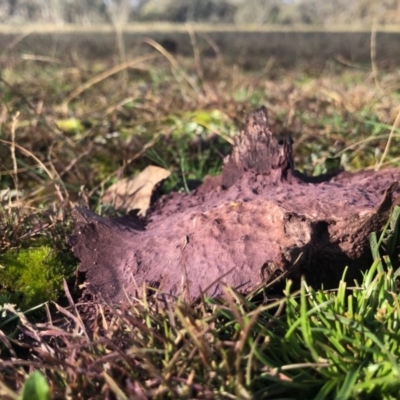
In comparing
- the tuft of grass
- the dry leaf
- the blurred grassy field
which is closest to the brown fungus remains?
the tuft of grass

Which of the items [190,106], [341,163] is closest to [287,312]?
[341,163]

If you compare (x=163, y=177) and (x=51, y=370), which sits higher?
(x=163, y=177)

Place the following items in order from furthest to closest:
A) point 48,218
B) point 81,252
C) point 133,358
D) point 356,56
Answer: point 356,56 < point 48,218 < point 81,252 < point 133,358

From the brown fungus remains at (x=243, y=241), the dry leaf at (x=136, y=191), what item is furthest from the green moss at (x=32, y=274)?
the dry leaf at (x=136, y=191)

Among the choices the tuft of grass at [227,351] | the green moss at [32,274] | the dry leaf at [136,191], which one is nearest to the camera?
the tuft of grass at [227,351]

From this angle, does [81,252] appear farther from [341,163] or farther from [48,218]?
[341,163]

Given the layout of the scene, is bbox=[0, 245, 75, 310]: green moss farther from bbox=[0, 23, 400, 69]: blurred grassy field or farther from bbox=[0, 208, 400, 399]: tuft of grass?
bbox=[0, 23, 400, 69]: blurred grassy field

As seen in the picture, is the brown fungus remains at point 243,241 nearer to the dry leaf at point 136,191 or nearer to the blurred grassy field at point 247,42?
the dry leaf at point 136,191
